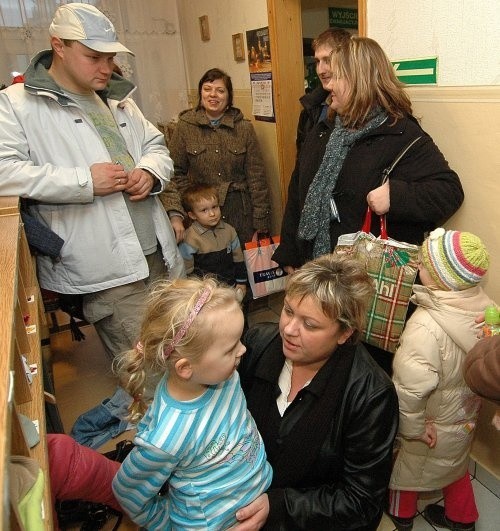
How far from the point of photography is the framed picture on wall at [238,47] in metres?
3.17

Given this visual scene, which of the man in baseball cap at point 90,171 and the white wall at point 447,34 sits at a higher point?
the white wall at point 447,34

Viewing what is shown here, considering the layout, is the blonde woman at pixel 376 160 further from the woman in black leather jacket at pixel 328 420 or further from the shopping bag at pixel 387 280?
the woman in black leather jacket at pixel 328 420

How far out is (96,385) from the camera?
2777mm

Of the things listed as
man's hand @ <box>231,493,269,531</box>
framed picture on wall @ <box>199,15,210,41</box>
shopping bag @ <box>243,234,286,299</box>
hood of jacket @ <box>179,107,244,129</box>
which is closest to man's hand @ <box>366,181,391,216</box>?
man's hand @ <box>231,493,269,531</box>

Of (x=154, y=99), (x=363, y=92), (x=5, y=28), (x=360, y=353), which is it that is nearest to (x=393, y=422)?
(x=360, y=353)

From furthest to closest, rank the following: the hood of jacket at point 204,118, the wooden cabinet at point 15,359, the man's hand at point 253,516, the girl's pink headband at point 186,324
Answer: the hood of jacket at point 204,118, the man's hand at point 253,516, the girl's pink headband at point 186,324, the wooden cabinet at point 15,359

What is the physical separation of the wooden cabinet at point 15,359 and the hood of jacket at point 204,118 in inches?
59.2

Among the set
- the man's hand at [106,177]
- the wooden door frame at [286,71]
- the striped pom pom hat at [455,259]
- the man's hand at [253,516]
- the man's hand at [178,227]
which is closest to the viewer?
the man's hand at [253,516]

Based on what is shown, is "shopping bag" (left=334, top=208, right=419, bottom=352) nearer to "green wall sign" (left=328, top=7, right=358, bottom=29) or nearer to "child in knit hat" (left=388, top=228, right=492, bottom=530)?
"child in knit hat" (left=388, top=228, right=492, bottom=530)

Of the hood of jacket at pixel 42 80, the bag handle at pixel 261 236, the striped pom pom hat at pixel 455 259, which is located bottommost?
the bag handle at pixel 261 236

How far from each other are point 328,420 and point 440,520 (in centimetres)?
98

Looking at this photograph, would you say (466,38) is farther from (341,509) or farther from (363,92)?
(341,509)

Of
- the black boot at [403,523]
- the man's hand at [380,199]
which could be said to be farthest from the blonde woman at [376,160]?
the black boot at [403,523]

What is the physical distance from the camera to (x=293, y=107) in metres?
2.97
